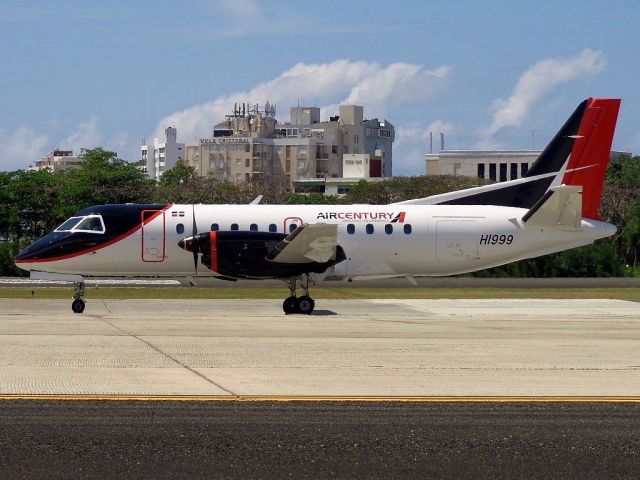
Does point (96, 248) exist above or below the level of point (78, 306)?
above

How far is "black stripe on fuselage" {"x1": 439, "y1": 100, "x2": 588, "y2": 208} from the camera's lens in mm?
33938

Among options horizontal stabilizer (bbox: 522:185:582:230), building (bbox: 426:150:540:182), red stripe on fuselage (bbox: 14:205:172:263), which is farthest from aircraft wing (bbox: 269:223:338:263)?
building (bbox: 426:150:540:182)

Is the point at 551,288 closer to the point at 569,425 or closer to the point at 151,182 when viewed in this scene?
the point at 569,425

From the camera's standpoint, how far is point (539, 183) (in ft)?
113

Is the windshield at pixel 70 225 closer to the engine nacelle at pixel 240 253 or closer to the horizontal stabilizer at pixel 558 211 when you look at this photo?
the engine nacelle at pixel 240 253

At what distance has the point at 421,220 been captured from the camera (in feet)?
107

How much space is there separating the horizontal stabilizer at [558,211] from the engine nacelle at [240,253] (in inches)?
249

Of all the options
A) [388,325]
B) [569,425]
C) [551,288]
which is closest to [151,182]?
[551,288]

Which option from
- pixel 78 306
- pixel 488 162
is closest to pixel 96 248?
pixel 78 306

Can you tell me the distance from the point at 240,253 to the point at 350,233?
3946 mm

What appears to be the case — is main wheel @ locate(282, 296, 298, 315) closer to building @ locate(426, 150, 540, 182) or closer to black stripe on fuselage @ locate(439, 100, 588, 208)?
black stripe on fuselage @ locate(439, 100, 588, 208)

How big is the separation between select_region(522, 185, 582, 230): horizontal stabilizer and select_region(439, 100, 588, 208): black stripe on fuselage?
54.1 inches

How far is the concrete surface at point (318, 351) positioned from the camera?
50.0 ft

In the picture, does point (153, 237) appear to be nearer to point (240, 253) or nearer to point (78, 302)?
point (240, 253)
